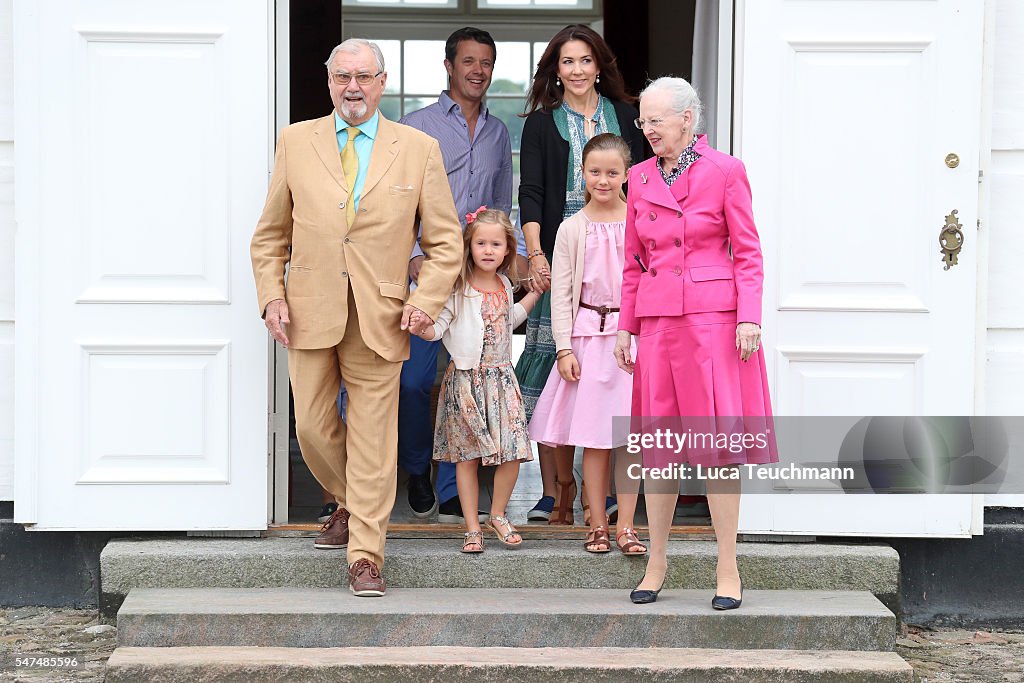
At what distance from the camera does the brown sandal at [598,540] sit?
4375mm

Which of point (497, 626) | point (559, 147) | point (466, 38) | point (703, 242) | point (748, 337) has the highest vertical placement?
point (466, 38)

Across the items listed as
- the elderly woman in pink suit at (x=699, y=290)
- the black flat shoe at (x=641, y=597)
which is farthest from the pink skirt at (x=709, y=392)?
the black flat shoe at (x=641, y=597)

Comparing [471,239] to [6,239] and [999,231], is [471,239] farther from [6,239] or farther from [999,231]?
[999,231]

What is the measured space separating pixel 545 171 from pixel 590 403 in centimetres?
88

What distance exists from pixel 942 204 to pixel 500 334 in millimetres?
1502

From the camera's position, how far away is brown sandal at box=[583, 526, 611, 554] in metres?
4.38

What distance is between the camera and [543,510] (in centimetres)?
492

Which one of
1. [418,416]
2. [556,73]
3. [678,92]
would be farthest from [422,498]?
[678,92]

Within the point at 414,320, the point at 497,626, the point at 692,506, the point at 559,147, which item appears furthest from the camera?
the point at 692,506

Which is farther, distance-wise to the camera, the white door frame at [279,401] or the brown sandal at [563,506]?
the brown sandal at [563,506]

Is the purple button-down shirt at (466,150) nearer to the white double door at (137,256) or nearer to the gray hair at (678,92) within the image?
the white double door at (137,256)

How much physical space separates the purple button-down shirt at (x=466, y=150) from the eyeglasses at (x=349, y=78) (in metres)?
0.89

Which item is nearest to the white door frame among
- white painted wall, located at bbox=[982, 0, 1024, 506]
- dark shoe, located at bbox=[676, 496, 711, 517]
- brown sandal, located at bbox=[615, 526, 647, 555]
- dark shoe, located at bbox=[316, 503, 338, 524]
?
dark shoe, located at bbox=[316, 503, 338, 524]

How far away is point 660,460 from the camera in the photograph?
13.0 feet
